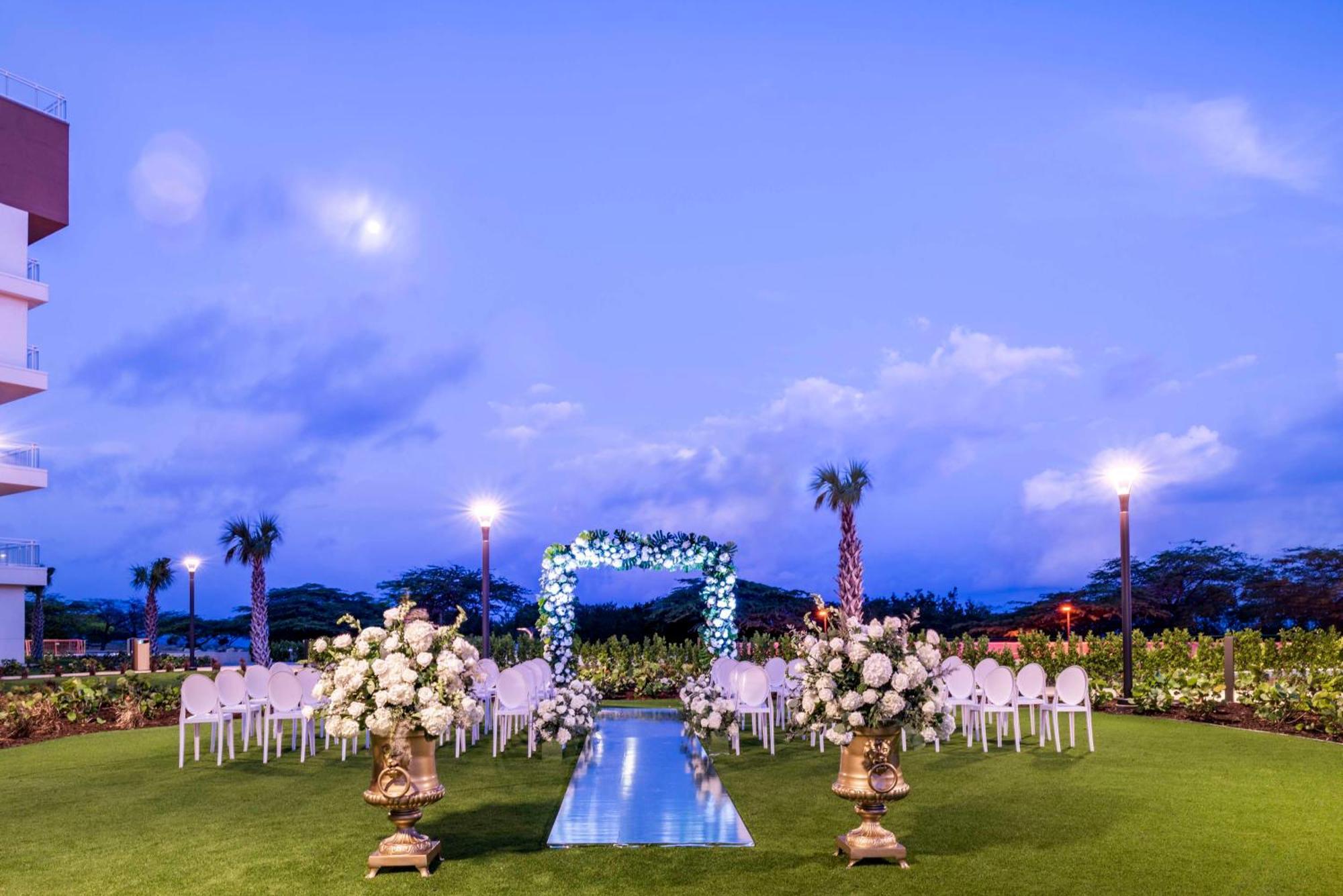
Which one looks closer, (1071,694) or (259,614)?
(1071,694)

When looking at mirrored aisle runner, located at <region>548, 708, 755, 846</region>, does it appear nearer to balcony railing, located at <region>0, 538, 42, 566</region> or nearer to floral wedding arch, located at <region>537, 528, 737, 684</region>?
floral wedding arch, located at <region>537, 528, 737, 684</region>

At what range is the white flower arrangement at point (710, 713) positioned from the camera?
11508 mm

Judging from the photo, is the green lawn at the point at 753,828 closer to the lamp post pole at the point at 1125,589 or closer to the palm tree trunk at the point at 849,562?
the lamp post pole at the point at 1125,589

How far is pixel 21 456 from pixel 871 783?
28.4 meters


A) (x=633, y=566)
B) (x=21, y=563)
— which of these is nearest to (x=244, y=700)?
(x=633, y=566)

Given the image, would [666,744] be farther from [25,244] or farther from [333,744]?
[25,244]

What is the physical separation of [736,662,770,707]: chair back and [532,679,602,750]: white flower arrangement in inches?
67.5

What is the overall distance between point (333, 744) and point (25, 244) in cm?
2283

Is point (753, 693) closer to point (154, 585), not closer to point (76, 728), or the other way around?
point (76, 728)

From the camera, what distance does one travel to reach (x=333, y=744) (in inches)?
484

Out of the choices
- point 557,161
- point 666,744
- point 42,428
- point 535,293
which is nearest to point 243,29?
point 557,161

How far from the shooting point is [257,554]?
85.0ft

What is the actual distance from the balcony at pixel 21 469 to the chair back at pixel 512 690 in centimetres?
2179

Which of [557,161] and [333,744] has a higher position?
[557,161]
